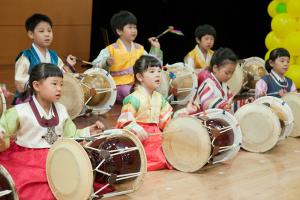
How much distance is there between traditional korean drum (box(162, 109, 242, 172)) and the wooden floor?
88mm

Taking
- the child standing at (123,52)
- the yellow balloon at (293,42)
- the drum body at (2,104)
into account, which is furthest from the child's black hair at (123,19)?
the drum body at (2,104)

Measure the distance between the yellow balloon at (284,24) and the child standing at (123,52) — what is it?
5.28 feet

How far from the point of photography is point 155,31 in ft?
26.4

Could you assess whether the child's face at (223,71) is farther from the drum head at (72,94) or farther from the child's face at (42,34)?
the child's face at (42,34)

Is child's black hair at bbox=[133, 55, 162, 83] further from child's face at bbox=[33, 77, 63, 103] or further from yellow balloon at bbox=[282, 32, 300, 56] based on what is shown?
yellow balloon at bbox=[282, 32, 300, 56]

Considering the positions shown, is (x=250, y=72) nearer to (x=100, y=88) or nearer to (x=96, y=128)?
(x=100, y=88)

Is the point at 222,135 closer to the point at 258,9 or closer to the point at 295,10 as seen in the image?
the point at 295,10

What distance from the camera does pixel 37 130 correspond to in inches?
123

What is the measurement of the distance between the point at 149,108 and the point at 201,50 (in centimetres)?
231

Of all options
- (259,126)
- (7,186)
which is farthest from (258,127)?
(7,186)

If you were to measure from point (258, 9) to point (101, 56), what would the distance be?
354cm

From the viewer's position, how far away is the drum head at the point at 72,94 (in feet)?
14.8

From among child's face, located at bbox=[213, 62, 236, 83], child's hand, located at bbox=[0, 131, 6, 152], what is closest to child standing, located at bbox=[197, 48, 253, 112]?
child's face, located at bbox=[213, 62, 236, 83]

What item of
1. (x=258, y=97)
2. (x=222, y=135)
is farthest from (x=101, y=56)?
(x=222, y=135)
